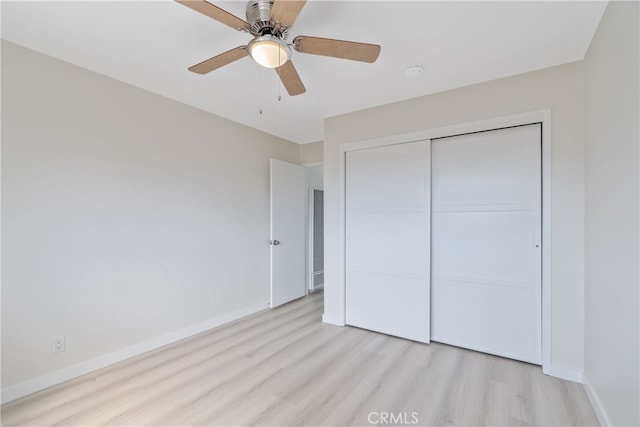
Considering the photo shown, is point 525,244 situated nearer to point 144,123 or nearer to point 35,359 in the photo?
point 144,123

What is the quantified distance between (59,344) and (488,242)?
3.57 meters

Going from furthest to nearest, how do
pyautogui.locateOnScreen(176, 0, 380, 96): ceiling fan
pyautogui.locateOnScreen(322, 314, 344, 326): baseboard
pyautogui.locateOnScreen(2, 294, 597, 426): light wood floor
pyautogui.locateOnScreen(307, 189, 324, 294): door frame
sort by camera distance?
pyautogui.locateOnScreen(307, 189, 324, 294): door frame
pyautogui.locateOnScreen(322, 314, 344, 326): baseboard
pyautogui.locateOnScreen(2, 294, 597, 426): light wood floor
pyautogui.locateOnScreen(176, 0, 380, 96): ceiling fan

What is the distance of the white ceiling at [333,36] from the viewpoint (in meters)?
1.71

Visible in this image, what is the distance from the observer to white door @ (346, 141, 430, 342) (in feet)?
9.55

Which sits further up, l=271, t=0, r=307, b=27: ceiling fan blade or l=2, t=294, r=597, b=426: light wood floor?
l=271, t=0, r=307, b=27: ceiling fan blade

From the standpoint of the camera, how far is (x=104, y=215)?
244cm

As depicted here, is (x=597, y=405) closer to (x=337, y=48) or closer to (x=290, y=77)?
(x=337, y=48)

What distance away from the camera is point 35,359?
2072 millimetres

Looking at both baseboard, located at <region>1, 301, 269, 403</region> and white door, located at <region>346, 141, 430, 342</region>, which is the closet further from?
baseboard, located at <region>1, 301, 269, 403</region>

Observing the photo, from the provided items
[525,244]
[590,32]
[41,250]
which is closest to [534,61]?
[590,32]

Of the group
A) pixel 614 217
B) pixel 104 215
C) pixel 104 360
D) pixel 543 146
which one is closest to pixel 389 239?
pixel 543 146

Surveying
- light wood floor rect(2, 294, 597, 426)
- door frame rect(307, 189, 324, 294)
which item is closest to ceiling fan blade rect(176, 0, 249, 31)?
light wood floor rect(2, 294, 597, 426)
